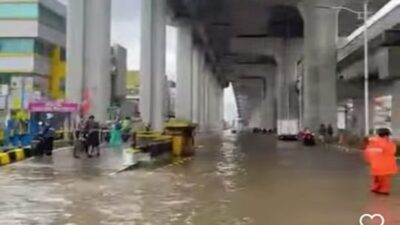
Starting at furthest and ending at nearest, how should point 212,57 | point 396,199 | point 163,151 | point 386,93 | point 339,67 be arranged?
point 212,57, point 339,67, point 386,93, point 163,151, point 396,199

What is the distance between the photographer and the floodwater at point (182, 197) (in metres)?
12.7

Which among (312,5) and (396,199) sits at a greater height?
(312,5)

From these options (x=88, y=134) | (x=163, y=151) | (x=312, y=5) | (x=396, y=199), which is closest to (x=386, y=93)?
(x=312, y=5)

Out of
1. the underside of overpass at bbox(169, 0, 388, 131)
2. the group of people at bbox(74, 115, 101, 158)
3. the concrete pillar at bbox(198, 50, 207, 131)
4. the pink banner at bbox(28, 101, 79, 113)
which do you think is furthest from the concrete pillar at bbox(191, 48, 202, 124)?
the group of people at bbox(74, 115, 101, 158)

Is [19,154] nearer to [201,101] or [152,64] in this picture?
[152,64]

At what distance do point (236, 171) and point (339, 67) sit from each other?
7332 cm

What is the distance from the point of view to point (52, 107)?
38.8 meters

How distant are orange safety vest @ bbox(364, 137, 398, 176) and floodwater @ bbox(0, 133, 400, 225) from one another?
2.26 ft

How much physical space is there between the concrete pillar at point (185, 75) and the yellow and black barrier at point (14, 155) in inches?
2931

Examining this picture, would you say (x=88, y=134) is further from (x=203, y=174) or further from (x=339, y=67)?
(x=339, y=67)

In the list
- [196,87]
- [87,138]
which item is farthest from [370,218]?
[196,87]

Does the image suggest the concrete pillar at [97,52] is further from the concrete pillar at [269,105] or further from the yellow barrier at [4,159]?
the concrete pillar at [269,105]

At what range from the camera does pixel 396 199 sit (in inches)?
658

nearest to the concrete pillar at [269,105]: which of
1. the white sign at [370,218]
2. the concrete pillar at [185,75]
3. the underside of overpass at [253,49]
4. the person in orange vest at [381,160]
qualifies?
the underside of overpass at [253,49]
